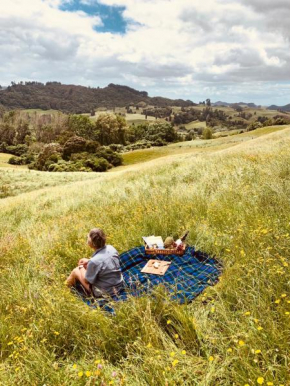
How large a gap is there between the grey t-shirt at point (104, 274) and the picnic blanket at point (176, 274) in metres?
0.18

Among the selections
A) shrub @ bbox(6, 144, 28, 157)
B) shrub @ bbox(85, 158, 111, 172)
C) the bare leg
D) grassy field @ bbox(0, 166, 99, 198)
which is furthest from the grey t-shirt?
shrub @ bbox(6, 144, 28, 157)

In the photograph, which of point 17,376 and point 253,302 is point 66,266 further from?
point 253,302

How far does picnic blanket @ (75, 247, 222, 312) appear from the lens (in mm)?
3730

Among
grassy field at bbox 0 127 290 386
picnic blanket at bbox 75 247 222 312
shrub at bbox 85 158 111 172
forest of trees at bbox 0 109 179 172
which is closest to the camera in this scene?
grassy field at bbox 0 127 290 386

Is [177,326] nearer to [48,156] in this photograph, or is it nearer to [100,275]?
[100,275]

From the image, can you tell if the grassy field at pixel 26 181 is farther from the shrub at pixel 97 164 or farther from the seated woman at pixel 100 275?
the seated woman at pixel 100 275

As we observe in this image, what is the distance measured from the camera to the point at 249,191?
5.77 meters

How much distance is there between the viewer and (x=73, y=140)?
171ft

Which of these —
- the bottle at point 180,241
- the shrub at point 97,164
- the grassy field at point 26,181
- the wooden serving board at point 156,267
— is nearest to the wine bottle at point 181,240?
the bottle at point 180,241

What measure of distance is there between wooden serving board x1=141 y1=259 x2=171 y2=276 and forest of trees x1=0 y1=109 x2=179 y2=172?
4029 centimetres

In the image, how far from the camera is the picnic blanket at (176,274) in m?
3.73

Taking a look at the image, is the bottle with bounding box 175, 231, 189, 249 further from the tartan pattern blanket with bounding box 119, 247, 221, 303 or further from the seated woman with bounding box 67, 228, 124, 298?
the seated woman with bounding box 67, 228, 124, 298

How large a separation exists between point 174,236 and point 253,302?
3216 millimetres

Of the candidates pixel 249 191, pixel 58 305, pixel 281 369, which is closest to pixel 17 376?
pixel 58 305
